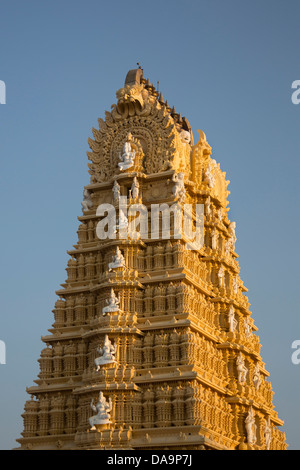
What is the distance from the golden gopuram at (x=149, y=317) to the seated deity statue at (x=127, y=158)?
0.09 meters

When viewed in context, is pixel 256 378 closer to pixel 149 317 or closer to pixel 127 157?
pixel 149 317

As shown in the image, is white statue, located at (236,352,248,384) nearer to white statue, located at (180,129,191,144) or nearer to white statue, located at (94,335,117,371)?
white statue, located at (94,335,117,371)

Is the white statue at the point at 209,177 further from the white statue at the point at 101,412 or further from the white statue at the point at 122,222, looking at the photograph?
the white statue at the point at 101,412

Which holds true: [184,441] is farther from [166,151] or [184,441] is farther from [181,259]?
[166,151]

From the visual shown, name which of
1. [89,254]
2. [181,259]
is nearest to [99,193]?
[89,254]

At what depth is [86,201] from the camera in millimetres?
57000

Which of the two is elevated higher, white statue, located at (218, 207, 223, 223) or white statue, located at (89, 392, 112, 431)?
white statue, located at (218, 207, 223, 223)

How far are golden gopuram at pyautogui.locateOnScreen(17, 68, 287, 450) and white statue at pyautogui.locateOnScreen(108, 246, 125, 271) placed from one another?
0.12m

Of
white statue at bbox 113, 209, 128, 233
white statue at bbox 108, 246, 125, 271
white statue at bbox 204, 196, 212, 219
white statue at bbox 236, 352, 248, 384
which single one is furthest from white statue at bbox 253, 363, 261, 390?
white statue at bbox 113, 209, 128, 233

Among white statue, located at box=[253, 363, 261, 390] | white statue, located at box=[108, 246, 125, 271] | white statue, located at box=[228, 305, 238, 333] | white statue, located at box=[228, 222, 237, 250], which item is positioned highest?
white statue, located at box=[228, 222, 237, 250]

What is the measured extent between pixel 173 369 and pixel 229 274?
36.7ft

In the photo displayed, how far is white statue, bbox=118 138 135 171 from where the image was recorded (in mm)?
55281

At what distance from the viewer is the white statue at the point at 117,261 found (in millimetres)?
52312

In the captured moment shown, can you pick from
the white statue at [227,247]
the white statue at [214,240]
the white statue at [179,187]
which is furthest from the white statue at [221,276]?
the white statue at [179,187]
